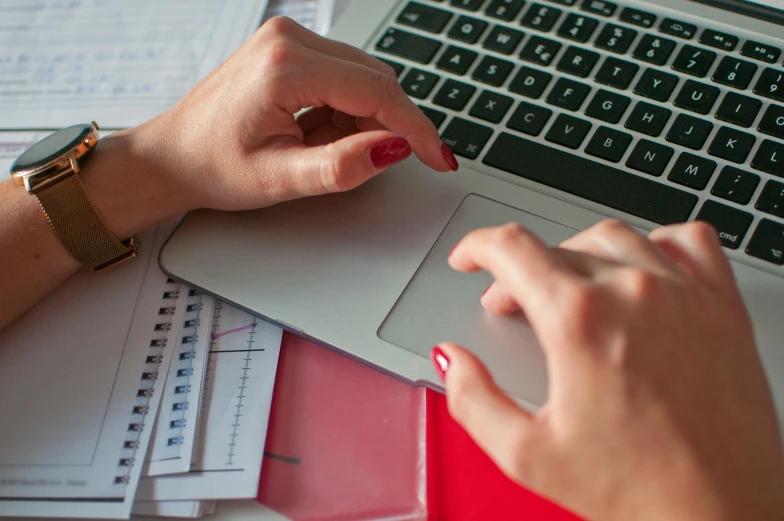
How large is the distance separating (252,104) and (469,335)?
286 mm

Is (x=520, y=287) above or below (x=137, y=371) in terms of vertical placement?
above

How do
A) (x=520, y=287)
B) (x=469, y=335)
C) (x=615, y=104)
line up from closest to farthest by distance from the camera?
1. (x=520, y=287)
2. (x=469, y=335)
3. (x=615, y=104)

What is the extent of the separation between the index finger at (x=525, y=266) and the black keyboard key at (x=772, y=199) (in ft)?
0.88

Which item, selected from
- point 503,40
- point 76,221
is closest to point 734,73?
point 503,40

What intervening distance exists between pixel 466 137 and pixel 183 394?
0.37m

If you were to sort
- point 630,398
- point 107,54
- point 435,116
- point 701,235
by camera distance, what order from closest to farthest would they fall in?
point 630,398 → point 701,235 → point 435,116 → point 107,54

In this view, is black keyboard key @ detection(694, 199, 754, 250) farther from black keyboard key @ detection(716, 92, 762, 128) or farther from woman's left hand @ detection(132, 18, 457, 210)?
woman's left hand @ detection(132, 18, 457, 210)

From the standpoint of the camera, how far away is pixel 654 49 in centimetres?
75

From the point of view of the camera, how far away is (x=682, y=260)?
53cm

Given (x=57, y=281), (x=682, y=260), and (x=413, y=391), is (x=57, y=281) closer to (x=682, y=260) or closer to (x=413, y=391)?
(x=413, y=391)

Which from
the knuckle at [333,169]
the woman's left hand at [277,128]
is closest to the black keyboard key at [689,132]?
the woman's left hand at [277,128]

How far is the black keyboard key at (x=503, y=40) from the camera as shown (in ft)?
2.52

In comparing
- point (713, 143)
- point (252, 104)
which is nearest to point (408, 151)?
point (252, 104)

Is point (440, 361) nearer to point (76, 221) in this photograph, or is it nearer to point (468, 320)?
point (468, 320)
